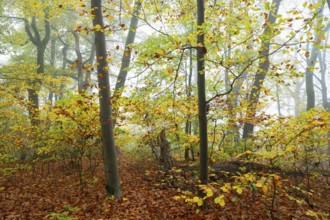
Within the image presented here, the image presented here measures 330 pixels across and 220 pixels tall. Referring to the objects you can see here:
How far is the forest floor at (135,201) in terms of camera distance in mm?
5000

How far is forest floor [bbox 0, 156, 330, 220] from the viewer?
16.4ft

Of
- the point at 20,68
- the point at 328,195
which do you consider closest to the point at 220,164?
the point at 328,195

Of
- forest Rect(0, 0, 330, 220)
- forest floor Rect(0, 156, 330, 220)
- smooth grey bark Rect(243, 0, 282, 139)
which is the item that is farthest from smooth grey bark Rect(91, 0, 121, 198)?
smooth grey bark Rect(243, 0, 282, 139)

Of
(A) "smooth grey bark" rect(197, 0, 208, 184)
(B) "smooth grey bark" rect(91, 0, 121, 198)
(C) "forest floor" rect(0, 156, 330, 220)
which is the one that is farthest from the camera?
(B) "smooth grey bark" rect(91, 0, 121, 198)

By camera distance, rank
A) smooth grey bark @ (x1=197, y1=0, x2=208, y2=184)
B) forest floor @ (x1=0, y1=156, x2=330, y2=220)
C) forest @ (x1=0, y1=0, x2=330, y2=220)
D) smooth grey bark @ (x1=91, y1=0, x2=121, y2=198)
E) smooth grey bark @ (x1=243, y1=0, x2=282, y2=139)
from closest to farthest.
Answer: smooth grey bark @ (x1=243, y1=0, x2=282, y2=139), forest @ (x1=0, y1=0, x2=330, y2=220), smooth grey bark @ (x1=197, y1=0, x2=208, y2=184), forest floor @ (x1=0, y1=156, x2=330, y2=220), smooth grey bark @ (x1=91, y1=0, x2=121, y2=198)

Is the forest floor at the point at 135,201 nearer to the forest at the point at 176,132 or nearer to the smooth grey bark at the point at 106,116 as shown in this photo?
the forest at the point at 176,132

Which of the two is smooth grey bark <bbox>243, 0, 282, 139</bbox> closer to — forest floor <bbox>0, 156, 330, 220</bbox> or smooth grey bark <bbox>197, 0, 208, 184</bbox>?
smooth grey bark <bbox>197, 0, 208, 184</bbox>

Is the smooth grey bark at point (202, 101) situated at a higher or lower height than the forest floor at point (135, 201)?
higher

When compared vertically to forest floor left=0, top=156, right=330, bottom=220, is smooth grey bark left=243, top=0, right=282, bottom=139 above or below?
above

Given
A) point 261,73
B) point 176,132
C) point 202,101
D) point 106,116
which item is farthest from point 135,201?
point 261,73

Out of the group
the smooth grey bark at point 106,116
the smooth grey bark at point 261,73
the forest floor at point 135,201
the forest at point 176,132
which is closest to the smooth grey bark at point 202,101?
the forest at point 176,132

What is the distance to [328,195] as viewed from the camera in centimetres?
688

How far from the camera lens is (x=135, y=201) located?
602 centimetres

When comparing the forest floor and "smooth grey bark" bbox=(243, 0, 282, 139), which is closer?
"smooth grey bark" bbox=(243, 0, 282, 139)
